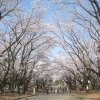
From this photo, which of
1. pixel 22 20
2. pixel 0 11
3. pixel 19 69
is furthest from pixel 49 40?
pixel 0 11

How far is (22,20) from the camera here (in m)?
34.8

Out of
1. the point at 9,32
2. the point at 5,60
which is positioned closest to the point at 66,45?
the point at 9,32

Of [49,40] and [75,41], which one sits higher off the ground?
[49,40]

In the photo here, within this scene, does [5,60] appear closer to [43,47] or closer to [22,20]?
[43,47]

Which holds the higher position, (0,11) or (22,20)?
(22,20)

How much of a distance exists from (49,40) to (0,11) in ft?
83.3

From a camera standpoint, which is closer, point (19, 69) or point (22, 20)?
point (22, 20)

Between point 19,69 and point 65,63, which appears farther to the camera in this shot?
point 65,63

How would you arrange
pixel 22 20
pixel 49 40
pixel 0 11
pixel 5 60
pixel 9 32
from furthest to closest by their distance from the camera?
pixel 5 60
pixel 49 40
pixel 9 32
pixel 22 20
pixel 0 11

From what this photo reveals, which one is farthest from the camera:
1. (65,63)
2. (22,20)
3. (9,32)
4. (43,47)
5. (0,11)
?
(65,63)

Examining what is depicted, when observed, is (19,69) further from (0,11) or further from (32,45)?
(0,11)

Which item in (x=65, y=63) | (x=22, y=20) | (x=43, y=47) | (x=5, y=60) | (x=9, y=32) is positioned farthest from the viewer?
(x=65, y=63)

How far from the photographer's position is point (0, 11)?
2423 centimetres

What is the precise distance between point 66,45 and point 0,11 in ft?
47.7
